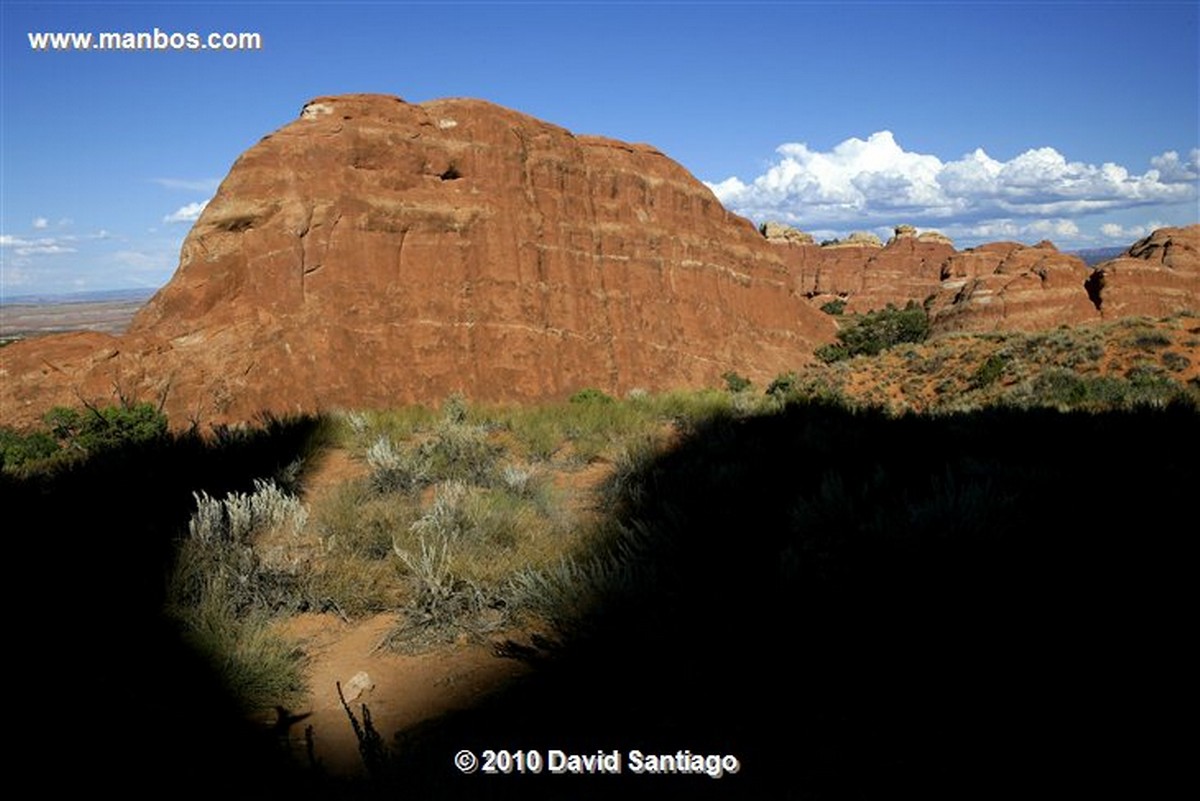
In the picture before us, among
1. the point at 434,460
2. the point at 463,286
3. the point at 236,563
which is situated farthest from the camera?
the point at 463,286

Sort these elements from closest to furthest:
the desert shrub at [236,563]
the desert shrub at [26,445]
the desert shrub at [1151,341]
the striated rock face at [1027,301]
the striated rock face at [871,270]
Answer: the desert shrub at [236,563] < the desert shrub at [26,445] < the desert shrub at [1151,341] < the striated rock face at [1027,301] < the striated rock face at [871,270]

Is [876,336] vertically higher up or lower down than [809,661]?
lower down

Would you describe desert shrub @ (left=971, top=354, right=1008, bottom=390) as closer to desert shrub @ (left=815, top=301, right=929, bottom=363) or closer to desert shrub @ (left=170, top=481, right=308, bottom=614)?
desert shrub @ (left=170, top=481, right=308, bottom=614)

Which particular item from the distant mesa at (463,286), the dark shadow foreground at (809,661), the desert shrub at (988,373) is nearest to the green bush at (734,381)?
the distant mesa at (463,286)

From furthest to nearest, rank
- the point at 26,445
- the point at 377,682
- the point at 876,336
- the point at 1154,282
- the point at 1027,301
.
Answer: the point at 876,336 → the point at 1154,282 → the point at 1027,301 → the point at 26,445 → the point at 377,682

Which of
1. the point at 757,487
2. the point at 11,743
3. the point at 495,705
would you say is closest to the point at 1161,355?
the point at 757,487

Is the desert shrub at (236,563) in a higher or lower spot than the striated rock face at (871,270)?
lower

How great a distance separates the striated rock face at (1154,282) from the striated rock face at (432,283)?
18701mm

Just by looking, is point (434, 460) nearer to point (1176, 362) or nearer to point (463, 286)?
point (1176, 362)

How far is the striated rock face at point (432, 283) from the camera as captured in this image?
25.2m

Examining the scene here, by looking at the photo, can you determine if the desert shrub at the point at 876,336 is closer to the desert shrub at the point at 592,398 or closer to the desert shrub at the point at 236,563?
the desert shrub at the point at 592,398

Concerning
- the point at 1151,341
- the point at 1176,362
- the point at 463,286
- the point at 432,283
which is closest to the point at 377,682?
the point at 1176,362

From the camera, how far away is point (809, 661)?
246cm

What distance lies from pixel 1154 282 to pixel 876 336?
1671 cm
